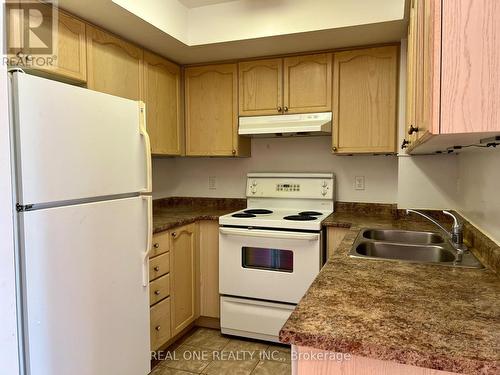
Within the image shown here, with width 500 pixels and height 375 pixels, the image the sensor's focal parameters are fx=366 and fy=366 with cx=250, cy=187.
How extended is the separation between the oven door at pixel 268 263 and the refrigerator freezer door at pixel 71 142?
3.20ft

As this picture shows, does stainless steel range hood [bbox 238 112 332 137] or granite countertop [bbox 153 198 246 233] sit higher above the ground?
stainless steel range hood [bbox 238 112 332 137]

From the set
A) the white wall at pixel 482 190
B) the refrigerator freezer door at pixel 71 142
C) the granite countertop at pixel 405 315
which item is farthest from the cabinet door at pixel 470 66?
the refrigerator freezer door at pixel 71 142

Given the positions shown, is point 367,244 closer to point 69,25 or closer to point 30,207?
point 30,207

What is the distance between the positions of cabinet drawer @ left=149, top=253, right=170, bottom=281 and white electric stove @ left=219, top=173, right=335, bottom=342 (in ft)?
1.42

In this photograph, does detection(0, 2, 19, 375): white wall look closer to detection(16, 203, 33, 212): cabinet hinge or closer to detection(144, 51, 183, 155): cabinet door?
detection(16, 203, 33, 212): cabinet hinge

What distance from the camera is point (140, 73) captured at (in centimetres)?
260

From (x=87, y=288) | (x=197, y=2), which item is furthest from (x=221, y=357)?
(x=197, y=2)

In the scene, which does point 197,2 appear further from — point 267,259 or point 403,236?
point 403,236

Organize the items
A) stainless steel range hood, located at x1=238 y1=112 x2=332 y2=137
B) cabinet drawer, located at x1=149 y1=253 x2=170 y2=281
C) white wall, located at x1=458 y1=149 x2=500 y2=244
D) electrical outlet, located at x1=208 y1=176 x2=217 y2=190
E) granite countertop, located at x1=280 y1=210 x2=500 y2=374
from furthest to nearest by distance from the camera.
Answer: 1. electrical outlet, located at x1=208 y1=176 x2=217 y2=190
2. stainless steel range hood, located at x1=238 y1=112 x2=332 y2=137
3. cabinet drawer, located at x1=149 y1=253 x2=170 y2=281
4. white wall, located at x1=458 y1=149 x2=500 y2=244
5. granite countertop, located at x1=280 y1=210 x2=500 y2=374

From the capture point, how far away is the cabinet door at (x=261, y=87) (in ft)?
9.51

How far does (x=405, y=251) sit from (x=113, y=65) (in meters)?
2.05

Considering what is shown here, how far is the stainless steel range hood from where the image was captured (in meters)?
2.70

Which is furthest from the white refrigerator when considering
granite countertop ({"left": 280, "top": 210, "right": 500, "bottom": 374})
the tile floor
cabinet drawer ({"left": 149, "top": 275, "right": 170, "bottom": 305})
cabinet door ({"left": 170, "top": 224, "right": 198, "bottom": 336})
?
granite countertop ({"left": 280, "top": 210, "right": 500, "bottom": 374})

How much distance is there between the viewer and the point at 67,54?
1.99m
